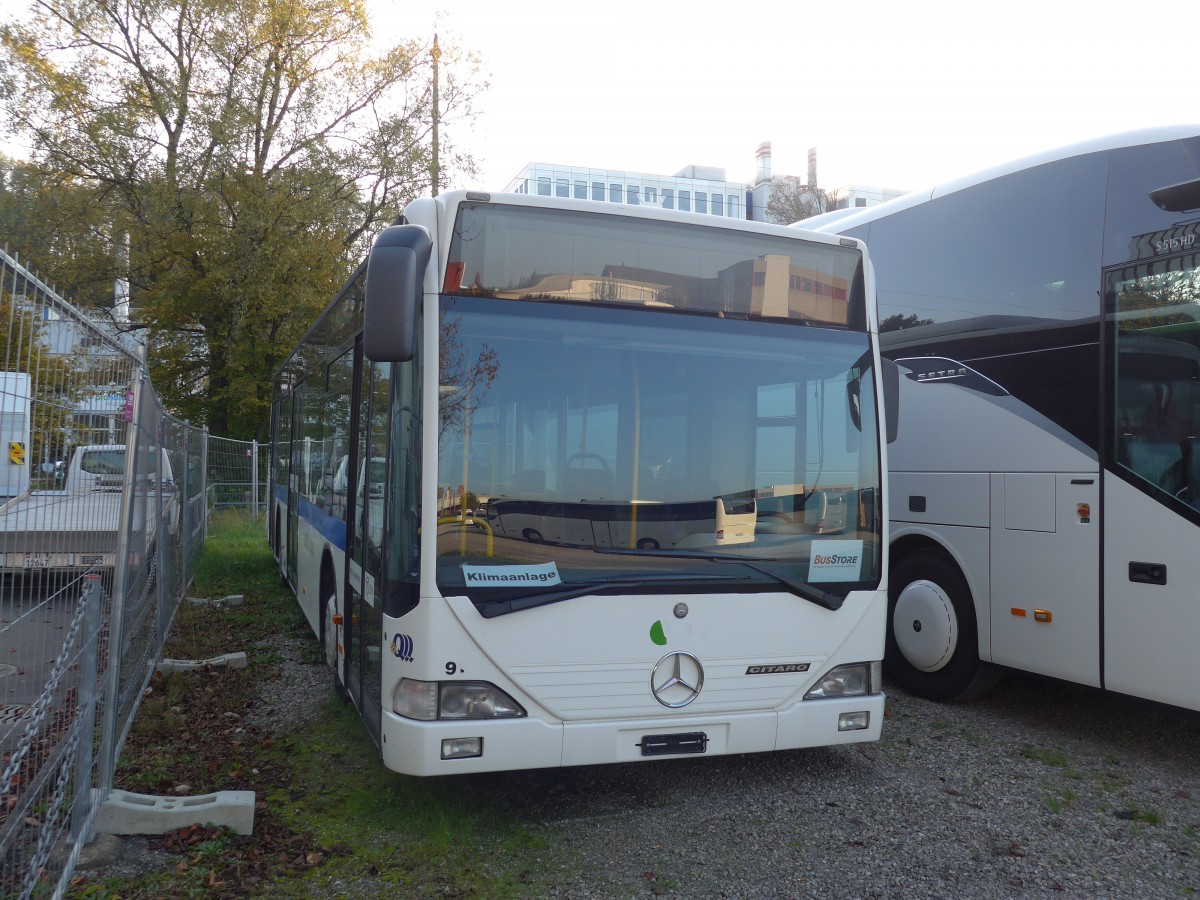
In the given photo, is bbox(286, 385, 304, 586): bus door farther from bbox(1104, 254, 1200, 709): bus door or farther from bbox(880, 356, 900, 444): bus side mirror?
bbox(1104, 254, 1200, 709): bus door

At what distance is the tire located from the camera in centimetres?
699

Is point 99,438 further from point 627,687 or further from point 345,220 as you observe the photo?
point 345,220

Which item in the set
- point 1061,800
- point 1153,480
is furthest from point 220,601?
point 1153,480

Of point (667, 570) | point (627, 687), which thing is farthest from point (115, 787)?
point (667, 570)

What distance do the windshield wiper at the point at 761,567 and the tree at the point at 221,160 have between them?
20352 millimetres

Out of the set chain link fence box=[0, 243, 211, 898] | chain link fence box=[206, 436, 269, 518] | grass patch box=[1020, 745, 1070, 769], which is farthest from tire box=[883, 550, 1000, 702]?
chain link fence box=[206, 436, 269, 518]

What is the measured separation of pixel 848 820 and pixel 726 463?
6.10ft

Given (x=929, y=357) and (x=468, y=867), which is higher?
(x=929, y=357)

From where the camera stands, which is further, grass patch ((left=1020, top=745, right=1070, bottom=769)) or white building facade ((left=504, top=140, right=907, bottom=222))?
white building facade ((left=504, top=140, right=907, bottom=222))

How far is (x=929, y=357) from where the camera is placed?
288 inches

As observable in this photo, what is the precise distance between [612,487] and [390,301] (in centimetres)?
136

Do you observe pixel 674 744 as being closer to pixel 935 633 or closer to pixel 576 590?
pixel 576 590

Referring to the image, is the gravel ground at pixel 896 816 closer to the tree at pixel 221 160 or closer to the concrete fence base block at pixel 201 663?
the concrete fence base block at pixel 201 663

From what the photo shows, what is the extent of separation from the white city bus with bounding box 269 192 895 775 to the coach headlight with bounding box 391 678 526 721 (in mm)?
11
